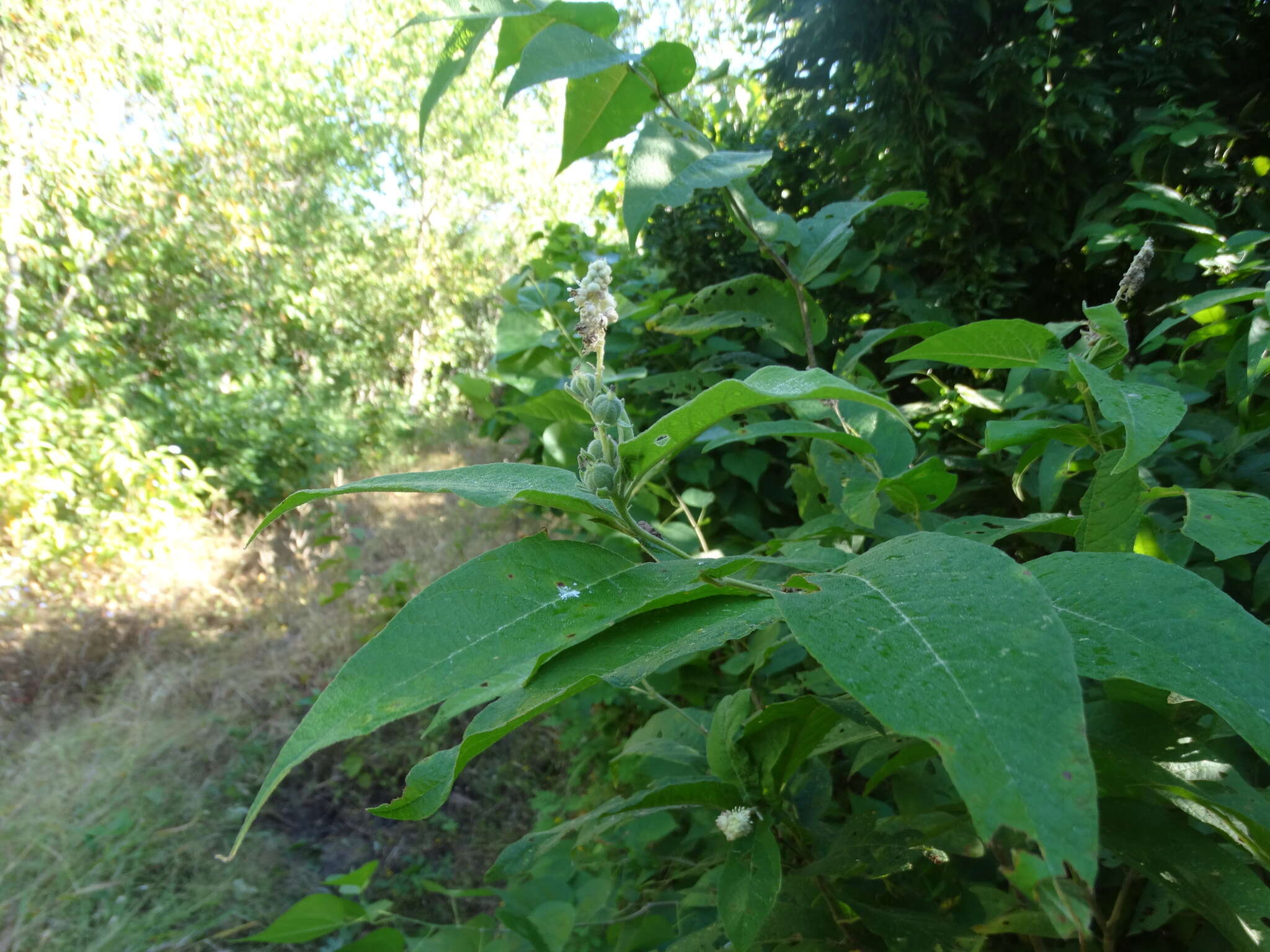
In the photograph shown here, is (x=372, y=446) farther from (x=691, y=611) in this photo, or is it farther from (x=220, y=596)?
(x=691, y=611)

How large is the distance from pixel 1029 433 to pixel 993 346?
106 mm

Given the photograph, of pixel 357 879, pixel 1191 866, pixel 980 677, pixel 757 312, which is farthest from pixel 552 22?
pixel 357 879

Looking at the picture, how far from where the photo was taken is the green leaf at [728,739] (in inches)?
31.2

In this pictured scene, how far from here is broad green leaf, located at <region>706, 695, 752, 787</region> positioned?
792mm

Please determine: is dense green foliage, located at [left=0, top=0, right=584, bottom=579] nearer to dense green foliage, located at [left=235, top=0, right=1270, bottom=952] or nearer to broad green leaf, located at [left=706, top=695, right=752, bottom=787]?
dense green foliage, located at [left=235, top=0, right=1270, bottom=952]

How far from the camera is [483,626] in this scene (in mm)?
416

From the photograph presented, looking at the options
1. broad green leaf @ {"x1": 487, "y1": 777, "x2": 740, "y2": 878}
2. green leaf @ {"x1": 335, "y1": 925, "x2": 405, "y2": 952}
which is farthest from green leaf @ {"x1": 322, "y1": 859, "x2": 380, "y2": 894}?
broad green leaf @ {"x1": 487, "y1": 777, "x2": 740, "y2": 878}

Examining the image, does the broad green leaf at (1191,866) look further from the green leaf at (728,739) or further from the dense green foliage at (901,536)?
the green leaf at (728,739)

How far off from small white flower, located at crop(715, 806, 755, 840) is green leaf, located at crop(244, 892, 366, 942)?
2.87 ft

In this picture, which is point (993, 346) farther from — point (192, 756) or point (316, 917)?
point (192, 756)

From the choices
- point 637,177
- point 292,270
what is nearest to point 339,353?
point 292,270

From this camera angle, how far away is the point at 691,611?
0.46 metres

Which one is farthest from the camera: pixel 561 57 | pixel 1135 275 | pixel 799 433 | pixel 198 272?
pixel 198 272

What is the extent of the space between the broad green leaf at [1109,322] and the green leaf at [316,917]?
144 cm
